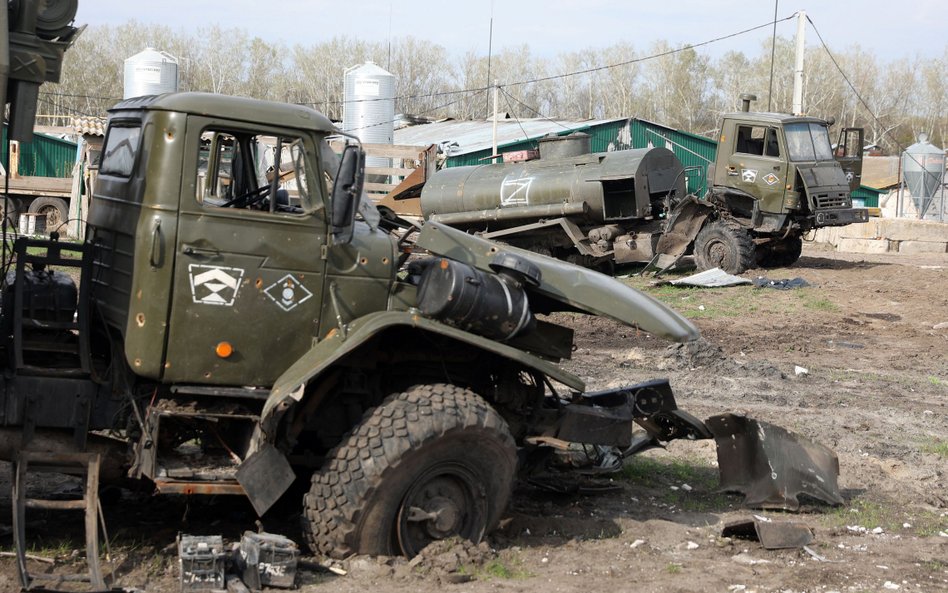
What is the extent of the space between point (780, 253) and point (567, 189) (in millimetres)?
4672

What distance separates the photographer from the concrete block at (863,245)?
2975cm

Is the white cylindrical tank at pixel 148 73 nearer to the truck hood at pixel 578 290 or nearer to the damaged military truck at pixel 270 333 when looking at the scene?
the damaged military truck at pixel 270 333

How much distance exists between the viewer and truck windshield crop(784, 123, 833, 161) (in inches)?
800

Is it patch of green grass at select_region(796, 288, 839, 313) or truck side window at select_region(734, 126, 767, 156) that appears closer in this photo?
patch of green grass at select_region(796, 288, 839, 313)

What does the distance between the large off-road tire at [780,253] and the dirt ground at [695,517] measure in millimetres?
8134

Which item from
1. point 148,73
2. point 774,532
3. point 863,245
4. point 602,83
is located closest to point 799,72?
point 863,245

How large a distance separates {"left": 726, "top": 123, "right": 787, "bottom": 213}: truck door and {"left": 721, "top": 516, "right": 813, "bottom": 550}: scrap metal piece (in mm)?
14635

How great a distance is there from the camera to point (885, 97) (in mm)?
86750

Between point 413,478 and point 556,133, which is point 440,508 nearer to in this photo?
point 413,478

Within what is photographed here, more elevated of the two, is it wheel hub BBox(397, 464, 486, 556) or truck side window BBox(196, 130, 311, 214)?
truck side window BBox(196, 130, 311, 214)

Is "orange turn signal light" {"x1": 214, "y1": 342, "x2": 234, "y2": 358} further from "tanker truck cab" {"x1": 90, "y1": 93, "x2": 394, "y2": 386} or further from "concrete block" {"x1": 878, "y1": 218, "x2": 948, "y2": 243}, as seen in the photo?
"concrete block" {"x1": 878, "y1": 218, "x2": 948, "y2": 243}

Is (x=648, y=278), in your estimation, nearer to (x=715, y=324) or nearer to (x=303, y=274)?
(x=715, y=324)

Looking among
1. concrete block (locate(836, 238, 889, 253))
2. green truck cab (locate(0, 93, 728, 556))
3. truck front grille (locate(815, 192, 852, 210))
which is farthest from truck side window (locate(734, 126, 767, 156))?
green truck cab (locate(0, 93, 728, 556))

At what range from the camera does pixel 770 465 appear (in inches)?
282
